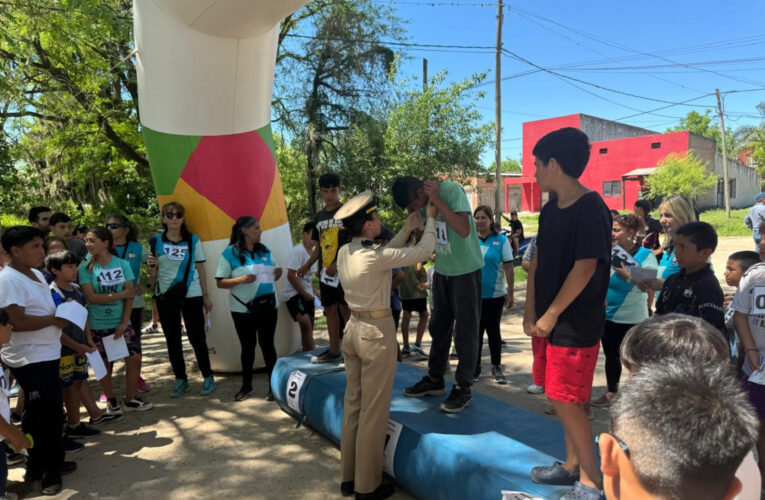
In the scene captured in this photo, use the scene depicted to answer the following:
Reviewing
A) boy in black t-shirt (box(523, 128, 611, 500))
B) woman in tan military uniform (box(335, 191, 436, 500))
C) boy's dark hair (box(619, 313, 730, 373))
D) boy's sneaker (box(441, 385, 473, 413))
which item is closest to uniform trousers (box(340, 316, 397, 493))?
woman in tan military uniform (box(335, 191, 436, 500))

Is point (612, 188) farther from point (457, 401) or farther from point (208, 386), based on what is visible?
point (457, 401)

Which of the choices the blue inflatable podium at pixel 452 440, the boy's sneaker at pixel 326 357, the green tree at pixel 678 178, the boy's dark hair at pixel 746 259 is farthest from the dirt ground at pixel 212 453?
the green tree at pixel 678 178

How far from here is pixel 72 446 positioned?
380cm

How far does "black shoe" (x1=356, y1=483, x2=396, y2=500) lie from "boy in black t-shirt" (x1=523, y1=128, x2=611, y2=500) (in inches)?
39.4

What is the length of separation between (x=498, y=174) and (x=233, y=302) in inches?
478

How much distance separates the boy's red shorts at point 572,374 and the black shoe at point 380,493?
1251 mm

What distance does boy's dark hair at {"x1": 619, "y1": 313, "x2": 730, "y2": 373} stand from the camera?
4.97 feet

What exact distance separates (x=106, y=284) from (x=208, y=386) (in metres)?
1.46

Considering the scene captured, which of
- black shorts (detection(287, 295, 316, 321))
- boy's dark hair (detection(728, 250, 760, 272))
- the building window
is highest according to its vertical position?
the building window

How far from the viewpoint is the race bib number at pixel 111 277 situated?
4.26 meters

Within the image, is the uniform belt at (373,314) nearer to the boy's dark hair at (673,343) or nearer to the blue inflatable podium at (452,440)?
the blue inflatable podium at (452,440)

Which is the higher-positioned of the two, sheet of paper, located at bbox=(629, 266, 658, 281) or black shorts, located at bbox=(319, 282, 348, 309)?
sheet of paper, located at bbox=(629, 266, 658, 281)

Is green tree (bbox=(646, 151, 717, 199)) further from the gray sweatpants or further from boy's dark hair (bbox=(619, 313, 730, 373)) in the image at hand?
boy's dark hair (bbox=(619, 313, 730, 373))

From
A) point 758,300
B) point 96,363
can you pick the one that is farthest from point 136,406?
point 758,300
